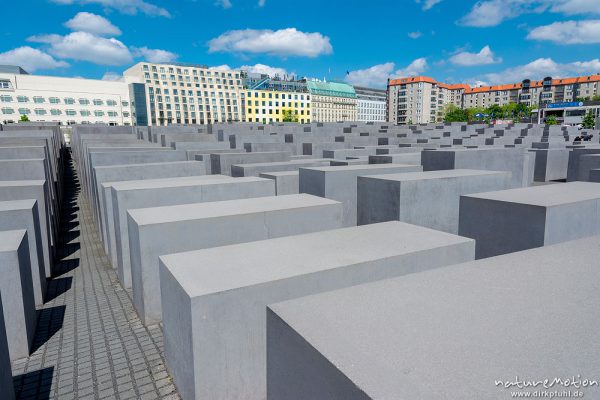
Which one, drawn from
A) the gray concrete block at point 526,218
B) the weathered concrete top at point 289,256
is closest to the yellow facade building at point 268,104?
the gray concrete block at point 526,218

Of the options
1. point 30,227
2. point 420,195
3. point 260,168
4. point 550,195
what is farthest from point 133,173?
point 550,195

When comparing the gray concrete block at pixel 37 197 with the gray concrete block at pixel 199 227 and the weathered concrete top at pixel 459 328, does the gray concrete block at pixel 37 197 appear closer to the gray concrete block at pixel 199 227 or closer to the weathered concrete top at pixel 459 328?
the gray concrete block at pixel 199 227

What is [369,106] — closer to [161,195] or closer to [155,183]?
[155,183]

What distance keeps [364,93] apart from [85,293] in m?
168

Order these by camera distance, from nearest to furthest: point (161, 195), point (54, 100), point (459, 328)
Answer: point (459, 328) < point (161, 195) < point (54, 100)

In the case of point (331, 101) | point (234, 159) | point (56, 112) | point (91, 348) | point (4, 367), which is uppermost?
point (331, 101)

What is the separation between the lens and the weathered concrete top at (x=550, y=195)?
6.23 m

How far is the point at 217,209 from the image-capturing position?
21.9 feet

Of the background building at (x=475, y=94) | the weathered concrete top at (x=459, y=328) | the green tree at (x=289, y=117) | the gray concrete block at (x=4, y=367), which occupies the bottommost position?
the gray concrete block at (x=4, y=367)

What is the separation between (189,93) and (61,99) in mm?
37049

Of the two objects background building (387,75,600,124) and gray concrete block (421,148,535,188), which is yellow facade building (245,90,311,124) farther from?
gray concrete block (421,148,535,188)

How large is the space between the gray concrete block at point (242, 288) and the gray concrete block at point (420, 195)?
3189mm

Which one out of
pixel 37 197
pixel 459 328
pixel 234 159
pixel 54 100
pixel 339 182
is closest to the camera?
pixel 459 328

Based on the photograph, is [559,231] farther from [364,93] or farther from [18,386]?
[364,93]
